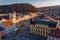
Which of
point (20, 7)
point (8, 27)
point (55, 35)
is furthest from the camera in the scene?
point (20, 7)

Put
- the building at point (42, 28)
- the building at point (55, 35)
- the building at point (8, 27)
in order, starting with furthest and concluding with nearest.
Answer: the building at point (8, 27)
the building at point (42, 28)
the building at point (55, 35)

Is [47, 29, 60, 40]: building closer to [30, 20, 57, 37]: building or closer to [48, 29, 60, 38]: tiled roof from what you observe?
[48, 29, 60, 38]: tiled roof

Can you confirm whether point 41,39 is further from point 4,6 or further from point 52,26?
point 4,6

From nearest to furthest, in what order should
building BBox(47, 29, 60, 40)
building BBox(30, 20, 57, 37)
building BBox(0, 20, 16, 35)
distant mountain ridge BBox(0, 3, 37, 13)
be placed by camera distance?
building BBox(47, 29, 60, 40) < building BBox(30, 20, 57, 37) < building BBox(0, 20, 16, 35) < distant mountain ridge BBox(0, 3, 37, 13)

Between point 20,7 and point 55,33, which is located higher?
point 55,33

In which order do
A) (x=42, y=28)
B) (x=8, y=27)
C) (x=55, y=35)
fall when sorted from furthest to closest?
(x=8, y=27)
(x=42, y=28)
(x=55, y=35)

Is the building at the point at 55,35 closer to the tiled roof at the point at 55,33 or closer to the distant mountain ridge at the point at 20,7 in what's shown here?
the tiled roof at the point at 55,33

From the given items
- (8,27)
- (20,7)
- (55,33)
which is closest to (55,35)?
(55,33)

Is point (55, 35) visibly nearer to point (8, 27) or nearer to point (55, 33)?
point (55, 33)

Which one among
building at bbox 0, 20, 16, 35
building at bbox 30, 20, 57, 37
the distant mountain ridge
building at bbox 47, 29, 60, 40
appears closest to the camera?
building at bbox 47, 29, 60, 40

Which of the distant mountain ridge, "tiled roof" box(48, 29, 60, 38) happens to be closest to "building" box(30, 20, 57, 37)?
"tiled roof" box(48, 29, 60, 38)

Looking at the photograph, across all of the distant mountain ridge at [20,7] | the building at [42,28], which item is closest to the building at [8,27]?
the building at [42,28]
